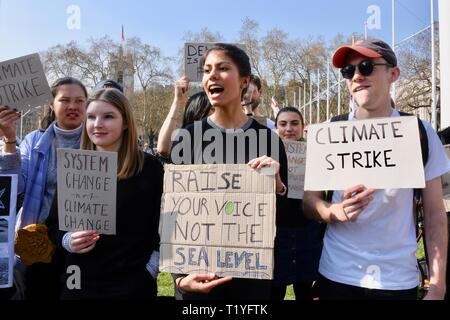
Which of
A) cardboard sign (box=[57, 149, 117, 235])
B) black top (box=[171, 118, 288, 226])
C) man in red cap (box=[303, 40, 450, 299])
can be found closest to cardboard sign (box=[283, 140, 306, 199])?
black top (box=[171, 118, 288, 226])

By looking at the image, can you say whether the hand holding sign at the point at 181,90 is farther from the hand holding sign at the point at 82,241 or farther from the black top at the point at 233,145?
the hand holding sign at the point at 82,241

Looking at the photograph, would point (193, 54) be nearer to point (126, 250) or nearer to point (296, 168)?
point (296, 168)

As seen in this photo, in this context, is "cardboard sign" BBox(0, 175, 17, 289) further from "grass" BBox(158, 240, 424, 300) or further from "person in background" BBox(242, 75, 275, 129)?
"grass" BBox(158, 240, 424, 300)

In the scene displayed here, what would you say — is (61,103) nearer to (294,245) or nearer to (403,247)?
(294,245)

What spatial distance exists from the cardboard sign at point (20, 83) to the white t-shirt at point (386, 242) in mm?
1900

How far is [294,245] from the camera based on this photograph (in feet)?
9.75

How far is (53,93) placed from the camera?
2.98 meters

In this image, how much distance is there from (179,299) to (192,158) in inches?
24.7

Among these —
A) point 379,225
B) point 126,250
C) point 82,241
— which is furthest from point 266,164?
point 82,241

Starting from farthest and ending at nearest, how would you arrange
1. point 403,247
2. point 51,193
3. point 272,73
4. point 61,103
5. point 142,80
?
1. point 142,80
2. point 272,73
3. point 61,103
4. point 51,193
5. point 403,247

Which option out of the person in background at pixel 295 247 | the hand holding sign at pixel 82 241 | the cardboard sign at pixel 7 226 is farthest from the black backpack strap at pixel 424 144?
the cardboard sign at pixel 7 226

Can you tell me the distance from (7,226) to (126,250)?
0.64 meters

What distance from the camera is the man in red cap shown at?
188 centimetres
